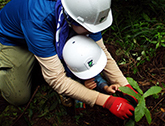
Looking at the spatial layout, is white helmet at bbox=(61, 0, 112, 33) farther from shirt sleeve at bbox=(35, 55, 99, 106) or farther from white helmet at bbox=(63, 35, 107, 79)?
shirt sleeve at bbox=(35, 55, 99, 106)

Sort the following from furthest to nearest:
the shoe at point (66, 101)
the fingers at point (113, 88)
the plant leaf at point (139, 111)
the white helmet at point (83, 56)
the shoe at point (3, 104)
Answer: the shoe at point (3, 104) → the shoe at point (66, 101) → the fingers at point (113, 88) → the white helmet at point (83, 56) → the plant leaf at point (139, 111)

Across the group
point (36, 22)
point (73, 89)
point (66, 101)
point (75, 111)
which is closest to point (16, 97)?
point (66, 101)

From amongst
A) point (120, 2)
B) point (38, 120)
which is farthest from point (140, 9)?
point (38, 120)

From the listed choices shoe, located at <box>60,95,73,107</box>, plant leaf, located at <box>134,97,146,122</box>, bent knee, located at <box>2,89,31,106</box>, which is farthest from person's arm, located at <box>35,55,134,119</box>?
bent knee, located at <box>2,89,31,106</box>

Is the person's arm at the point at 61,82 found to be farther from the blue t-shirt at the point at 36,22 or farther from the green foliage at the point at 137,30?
the green foliage at the point at 137,30

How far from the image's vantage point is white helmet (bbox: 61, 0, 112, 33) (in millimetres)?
1469

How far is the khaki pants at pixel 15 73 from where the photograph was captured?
2238 millimetres

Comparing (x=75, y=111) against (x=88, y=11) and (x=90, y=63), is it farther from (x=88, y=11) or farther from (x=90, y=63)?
(x=88, y=11)

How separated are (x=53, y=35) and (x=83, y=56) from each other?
1.52 ft

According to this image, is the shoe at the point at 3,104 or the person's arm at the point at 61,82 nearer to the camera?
the person's arm at the point at 61,82

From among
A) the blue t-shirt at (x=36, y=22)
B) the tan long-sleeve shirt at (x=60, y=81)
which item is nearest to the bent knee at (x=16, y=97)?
the tan long-sleeve shirt at (x=60, y=81)

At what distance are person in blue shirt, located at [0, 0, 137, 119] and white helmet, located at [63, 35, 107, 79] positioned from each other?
4.3 inches

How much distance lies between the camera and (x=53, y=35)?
186cm

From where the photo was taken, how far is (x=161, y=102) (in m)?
2.10
